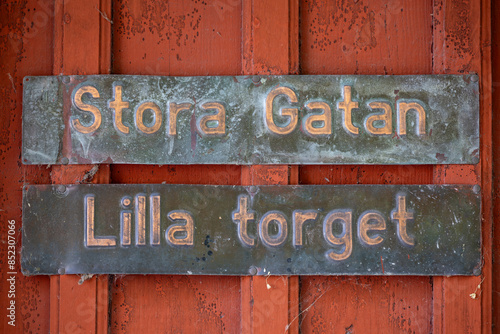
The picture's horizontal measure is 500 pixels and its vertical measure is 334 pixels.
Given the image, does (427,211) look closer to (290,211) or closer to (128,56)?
(290,211)

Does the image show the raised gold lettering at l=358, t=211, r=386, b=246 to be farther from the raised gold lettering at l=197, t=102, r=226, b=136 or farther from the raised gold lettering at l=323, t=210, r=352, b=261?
the raised gold lettering at l=197, t=102, r=226, b=136

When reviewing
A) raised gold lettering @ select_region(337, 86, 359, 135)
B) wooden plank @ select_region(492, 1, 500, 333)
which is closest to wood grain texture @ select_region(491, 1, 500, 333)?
wooden plank @ select_region(492, 1, 500, 333)

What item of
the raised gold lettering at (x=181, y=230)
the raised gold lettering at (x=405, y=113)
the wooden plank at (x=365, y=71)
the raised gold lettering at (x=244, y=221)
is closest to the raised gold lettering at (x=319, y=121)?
the wooden plank at (x=365, y=71)

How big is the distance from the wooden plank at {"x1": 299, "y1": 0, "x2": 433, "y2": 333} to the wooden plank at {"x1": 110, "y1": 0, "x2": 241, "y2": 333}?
32 cm

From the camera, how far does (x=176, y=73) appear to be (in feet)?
5.16

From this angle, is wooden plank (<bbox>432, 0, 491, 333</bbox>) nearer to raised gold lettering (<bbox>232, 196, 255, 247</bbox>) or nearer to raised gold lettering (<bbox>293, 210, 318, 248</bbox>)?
→ raised gold lettering (<bbox>293, 210, 318, 248</bbox>)

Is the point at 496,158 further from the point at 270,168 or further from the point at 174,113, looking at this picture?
the point at 174,113

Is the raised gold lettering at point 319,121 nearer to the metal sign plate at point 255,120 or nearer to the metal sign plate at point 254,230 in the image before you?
the metal sign plate at point 255,120

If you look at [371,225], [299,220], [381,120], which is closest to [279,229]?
[299,220]

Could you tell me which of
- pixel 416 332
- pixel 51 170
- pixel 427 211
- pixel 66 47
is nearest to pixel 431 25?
pixel 427 211

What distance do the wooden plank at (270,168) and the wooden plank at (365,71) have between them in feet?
0.21

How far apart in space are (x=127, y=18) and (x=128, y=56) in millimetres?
165

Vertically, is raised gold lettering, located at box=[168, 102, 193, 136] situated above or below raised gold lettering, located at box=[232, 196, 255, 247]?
above

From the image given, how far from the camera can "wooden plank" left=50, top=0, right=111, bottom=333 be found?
149 centimetres
